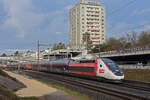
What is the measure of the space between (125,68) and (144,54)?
39.7ft

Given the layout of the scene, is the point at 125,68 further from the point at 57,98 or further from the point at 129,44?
the point at 129,44

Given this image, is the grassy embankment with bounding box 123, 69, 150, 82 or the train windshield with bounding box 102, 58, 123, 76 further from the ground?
the train windshield with bounding box 102, 58, 123, 76

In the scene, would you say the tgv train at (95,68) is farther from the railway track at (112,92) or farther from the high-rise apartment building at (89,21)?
the high-rise apartment building at (89,21)

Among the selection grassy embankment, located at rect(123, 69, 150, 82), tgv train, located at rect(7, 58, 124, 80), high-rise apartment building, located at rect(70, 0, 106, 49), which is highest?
high-rise apartment building, located at rect(70, 0, 106, 49)

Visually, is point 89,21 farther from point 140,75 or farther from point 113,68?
point 113,68

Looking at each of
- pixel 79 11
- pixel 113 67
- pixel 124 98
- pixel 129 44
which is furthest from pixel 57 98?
pixel 79 11

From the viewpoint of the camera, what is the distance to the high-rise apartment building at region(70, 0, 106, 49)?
141750mm

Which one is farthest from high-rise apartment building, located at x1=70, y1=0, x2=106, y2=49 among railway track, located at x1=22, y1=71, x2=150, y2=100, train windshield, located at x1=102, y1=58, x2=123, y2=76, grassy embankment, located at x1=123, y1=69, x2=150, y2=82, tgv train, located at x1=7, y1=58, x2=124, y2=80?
railway track, located at x1=22, y1=71, x2=150, y2=100

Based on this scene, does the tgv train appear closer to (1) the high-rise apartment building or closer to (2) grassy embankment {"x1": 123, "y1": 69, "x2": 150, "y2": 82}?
(2) grassy embankment {"x1": 123, "y1": 69, "x2": 150, "y2": 82}

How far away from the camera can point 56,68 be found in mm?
47031

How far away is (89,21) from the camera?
143250 mm

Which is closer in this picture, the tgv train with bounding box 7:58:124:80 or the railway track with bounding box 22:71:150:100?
the railway track with bounding box 22:71:150:100

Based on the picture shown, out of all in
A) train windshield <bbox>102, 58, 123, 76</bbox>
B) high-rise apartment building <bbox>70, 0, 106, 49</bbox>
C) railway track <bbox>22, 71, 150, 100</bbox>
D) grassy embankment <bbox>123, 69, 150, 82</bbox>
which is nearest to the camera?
railway track <bbox>22, 71, 150, 100</bbox>

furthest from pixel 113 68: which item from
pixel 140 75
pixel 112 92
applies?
pixel 140 75
